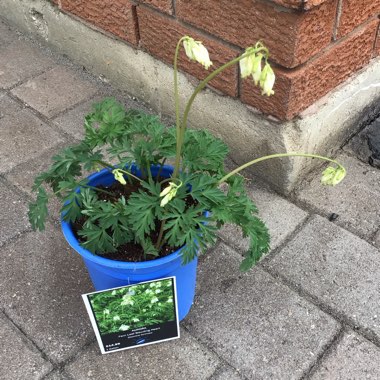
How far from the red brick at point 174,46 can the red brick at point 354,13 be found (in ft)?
1.40

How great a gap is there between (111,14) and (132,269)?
5.22 ft

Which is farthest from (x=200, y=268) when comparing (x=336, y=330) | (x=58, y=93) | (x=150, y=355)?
(x=58, y=93)

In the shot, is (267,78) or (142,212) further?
(142,212)

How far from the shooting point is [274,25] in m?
1.97

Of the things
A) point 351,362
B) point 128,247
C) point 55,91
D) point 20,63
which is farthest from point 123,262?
point 20,63

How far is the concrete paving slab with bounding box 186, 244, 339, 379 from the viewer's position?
1830mm

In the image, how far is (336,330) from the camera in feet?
6.28

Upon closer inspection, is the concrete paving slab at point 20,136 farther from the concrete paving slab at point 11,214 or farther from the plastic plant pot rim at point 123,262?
the plastic plant pot rim at point 123,262

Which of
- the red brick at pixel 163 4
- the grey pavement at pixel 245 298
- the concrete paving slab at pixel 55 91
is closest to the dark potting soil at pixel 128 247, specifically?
the grey pavement at pixel 245 298

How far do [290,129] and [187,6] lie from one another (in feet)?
2.20

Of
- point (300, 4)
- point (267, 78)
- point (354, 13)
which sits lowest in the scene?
point (354, 13)

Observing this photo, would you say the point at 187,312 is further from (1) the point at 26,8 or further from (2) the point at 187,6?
(1) the point at 26,8

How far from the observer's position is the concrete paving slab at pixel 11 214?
2.28 m

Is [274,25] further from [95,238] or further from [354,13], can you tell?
[95,238]
